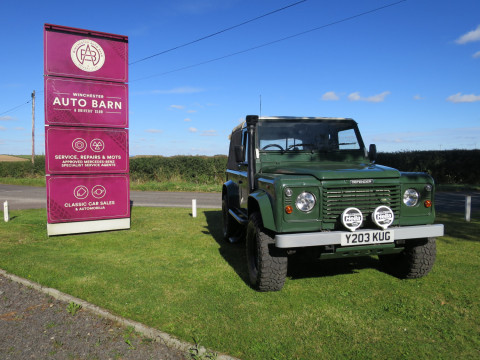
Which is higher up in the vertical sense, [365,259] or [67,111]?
[67,111]

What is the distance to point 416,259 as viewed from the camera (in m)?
4.60

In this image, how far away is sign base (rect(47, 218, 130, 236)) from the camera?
804 cm

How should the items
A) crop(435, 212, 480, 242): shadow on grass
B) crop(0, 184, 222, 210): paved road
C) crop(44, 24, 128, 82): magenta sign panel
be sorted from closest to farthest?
1. crop(435, 212, 480, 242): shadow on grass
2. crop(44, 24, 128, 82): magenta sign panel
3. crop(0, 184, 222, 210): paved road

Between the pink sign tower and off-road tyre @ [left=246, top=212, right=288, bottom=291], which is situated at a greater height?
the pink sign tower

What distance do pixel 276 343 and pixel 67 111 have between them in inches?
286

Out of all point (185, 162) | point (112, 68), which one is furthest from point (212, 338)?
point (185, 162)

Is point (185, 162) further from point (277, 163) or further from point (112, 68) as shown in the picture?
point (277, 163)

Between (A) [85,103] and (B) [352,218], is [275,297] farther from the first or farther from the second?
(A) [85,103]

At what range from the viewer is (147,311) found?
3832 millimetres

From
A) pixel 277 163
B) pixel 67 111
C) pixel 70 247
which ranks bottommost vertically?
pixel 70 247

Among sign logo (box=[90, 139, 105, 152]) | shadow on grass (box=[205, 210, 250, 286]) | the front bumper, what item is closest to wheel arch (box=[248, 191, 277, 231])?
the front bumper

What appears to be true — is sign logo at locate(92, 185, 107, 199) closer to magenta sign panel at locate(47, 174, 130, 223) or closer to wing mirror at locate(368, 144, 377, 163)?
magenta sign panel at locate(47, 174, 130, 223)

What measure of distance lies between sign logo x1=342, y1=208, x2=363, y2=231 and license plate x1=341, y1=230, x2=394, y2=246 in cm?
8

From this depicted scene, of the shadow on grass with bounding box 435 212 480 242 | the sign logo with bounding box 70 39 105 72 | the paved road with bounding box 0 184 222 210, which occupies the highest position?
the sign logo with bounding box 70 39 105 72
